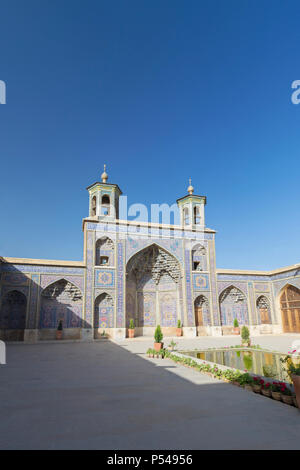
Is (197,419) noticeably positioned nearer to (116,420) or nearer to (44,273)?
(116,420)

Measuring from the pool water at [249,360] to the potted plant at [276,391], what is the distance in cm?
184

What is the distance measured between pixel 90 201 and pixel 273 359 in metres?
14.2

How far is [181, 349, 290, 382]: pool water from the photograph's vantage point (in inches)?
298

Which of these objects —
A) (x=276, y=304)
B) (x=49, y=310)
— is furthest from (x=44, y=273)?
(x=276, y=304)

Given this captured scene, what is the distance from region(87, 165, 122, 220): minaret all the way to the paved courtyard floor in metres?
12.9

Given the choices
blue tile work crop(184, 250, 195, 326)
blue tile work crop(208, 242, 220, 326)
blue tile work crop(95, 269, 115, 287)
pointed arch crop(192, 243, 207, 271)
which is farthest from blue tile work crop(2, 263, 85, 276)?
blue tile work crop(208, 242, 220, 326)

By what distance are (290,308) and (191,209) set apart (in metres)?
9.23

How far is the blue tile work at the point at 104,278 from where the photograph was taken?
1730 cm

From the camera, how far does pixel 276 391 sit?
4.96 metres

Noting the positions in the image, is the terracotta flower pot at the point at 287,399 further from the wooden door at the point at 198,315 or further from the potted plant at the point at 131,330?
the wooden door at the point at 198,315

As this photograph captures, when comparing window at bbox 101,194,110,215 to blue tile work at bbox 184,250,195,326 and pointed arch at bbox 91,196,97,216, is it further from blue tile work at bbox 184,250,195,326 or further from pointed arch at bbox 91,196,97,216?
blue tile work at bbox 184,250,195,326

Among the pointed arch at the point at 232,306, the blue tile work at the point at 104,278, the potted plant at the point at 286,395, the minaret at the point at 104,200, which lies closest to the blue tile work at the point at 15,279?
the blue tile work at the point at 104,278

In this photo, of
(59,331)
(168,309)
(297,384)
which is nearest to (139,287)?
(168,309)

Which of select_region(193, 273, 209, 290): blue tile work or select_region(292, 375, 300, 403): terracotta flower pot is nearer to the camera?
select_region(292, 375, 300, 403): terracotta flower pot
